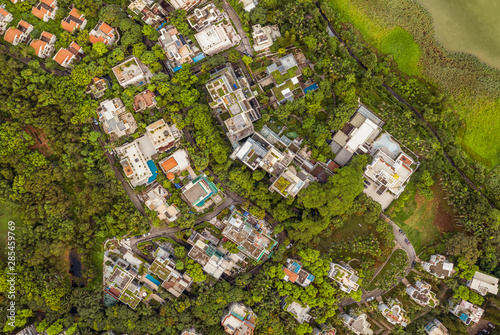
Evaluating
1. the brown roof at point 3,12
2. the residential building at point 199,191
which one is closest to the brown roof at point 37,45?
the brown roof at point 3,12

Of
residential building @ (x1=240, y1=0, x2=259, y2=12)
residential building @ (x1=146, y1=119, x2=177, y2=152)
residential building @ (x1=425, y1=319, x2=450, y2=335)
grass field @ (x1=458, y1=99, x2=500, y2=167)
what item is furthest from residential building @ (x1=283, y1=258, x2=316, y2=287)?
residential building @ (x1=240, y1=0, x2=259, y2=12)

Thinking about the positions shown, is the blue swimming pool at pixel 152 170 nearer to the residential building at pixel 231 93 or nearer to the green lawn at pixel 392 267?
the residential building at pixel 231 93

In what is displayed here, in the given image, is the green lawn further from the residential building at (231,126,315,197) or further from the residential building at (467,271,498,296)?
the residential building at (231,126,315,197)

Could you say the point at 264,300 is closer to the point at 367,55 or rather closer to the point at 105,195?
the point at 105,195

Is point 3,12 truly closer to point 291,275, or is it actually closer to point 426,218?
point 291,275

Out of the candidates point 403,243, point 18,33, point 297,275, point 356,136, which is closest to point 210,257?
point 297,275

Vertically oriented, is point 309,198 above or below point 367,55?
below

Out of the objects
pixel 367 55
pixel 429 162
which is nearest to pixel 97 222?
pixel 367 55
